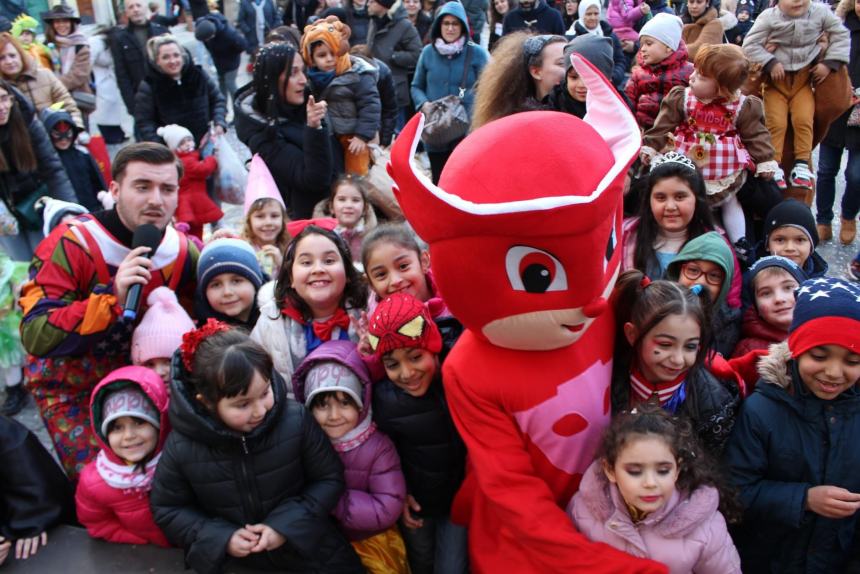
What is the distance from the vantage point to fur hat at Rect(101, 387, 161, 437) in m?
2.40

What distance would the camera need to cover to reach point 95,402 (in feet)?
8.00

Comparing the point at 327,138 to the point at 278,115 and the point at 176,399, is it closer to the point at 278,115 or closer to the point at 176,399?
the point at 278,115

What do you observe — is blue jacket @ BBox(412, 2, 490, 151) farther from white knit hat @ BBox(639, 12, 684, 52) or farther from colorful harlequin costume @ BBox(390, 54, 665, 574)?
colorful harlequin costume @ BBox(390, 54, 665, 574)

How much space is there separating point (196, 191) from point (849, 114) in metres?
4.82

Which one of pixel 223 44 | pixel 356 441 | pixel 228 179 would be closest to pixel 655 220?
pixel 356 441

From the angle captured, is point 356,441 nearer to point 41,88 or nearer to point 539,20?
point 41,88

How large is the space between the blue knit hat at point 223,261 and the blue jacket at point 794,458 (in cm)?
190

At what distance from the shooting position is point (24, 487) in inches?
101

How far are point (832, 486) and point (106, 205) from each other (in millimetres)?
4326

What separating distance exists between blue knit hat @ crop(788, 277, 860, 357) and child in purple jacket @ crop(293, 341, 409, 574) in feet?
4.36

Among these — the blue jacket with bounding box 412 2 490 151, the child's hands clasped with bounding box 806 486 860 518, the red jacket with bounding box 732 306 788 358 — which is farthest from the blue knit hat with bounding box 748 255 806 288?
the blue jacket with bounding box 412 2 490 151

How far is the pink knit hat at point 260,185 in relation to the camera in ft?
12.9

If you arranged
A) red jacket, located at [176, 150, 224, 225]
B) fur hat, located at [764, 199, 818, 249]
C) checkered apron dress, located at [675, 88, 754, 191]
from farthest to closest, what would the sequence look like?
red jacket, located at [176, 150, 224, 225] → checkered apron dress, located at [675, 88, 754, 191] → fur hat, located at [764, 199, 818, 249]

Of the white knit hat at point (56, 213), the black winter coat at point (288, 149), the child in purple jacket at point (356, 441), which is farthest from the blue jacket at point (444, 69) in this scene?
the child in purple jacket at point (356, 441)
